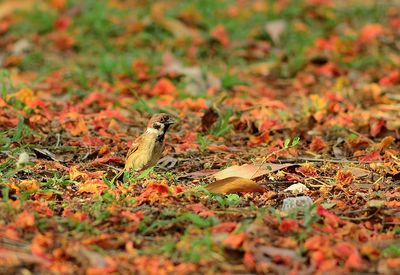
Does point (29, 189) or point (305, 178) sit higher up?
point (29, 189)

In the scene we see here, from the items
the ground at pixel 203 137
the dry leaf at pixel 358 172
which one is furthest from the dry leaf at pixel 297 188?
the dry leaf at pixel 358 172

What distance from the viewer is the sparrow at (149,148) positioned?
16.1 feet

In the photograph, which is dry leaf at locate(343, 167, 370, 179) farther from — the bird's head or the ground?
the bird's head

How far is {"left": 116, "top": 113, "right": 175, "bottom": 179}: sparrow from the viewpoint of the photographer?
16.1 feet

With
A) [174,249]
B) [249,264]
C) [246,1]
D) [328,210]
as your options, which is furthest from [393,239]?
[246,1]

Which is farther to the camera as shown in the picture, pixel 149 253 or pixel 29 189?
pixel 29 189

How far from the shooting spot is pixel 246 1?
455 inches

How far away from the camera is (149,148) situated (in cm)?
495

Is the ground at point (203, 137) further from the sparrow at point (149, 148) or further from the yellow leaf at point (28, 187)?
the sparrow at point (149, 148)

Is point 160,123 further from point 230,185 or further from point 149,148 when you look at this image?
point 230,185

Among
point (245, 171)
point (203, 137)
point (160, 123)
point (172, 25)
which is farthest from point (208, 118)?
point (172, 25)

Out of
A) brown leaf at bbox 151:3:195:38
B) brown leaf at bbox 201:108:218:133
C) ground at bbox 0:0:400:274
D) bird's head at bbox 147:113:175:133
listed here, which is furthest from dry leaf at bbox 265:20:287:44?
bird's head at bbox 147:113:175:133

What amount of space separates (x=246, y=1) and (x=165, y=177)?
24.2ft

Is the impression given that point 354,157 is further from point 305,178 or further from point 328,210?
point 328,210
